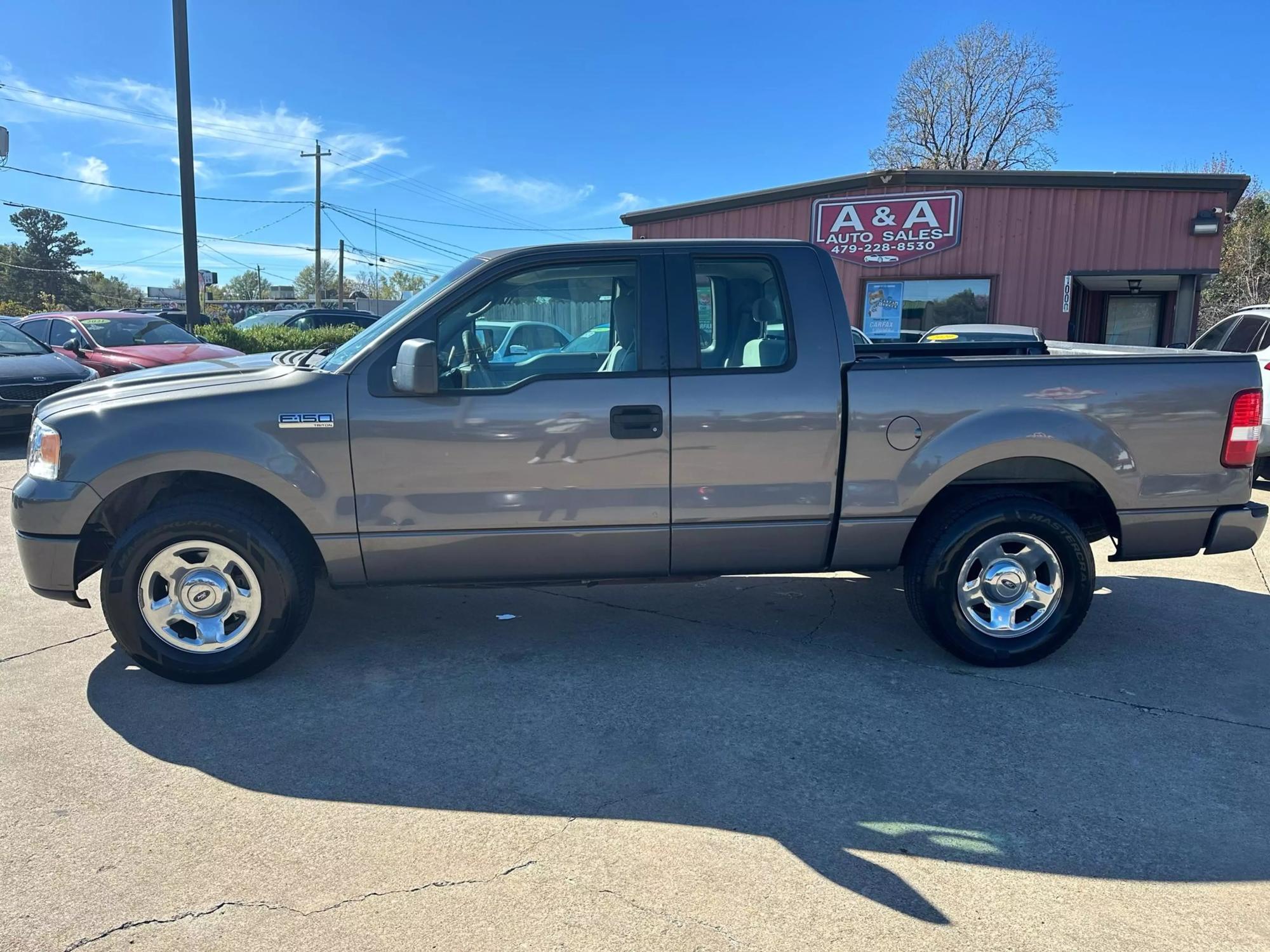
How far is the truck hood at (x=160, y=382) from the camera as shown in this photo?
392cm

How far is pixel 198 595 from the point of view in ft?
12.7

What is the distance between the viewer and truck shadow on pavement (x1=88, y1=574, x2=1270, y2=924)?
2.92 m

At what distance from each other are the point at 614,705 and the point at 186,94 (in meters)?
16.9

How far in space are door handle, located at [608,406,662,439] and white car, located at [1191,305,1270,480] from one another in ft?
21.9

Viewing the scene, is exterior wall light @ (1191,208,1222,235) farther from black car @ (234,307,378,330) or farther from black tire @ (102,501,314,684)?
black car @ (234,307,378,330)

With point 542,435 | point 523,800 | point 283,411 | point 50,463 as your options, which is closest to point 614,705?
point 523,800

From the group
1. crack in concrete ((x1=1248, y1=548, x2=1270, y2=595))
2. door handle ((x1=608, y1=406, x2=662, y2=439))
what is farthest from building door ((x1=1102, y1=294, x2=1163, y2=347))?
door handle ((x1=608, y1=406, x2=662, y2=439))

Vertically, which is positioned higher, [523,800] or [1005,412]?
[1005,412]

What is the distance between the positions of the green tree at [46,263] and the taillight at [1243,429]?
289ft

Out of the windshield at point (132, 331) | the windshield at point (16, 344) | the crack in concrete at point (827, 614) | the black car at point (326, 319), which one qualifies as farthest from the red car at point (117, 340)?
the crack in concrete at point (827, 614)

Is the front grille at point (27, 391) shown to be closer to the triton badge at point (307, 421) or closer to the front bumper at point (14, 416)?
the front bumper at point (14, 416)

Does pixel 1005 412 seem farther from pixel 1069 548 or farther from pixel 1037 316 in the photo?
pixel 1037 316

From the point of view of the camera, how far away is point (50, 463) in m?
3.82

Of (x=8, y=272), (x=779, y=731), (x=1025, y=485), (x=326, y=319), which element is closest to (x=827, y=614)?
(x=1025, y=485)
